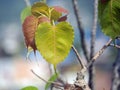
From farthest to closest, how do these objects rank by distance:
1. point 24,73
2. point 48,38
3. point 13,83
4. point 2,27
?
point 2,27 < point 13,83 < point 24,73 < point 48,38

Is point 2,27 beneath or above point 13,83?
above

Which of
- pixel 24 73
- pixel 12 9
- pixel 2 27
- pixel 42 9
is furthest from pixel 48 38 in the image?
pixel 2 27

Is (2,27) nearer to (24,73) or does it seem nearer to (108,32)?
(24,73)
